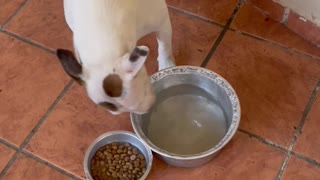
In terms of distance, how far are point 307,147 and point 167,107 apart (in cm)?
43

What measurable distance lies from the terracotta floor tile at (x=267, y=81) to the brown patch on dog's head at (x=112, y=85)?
543 mm

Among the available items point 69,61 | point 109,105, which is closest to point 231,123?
point 109,105

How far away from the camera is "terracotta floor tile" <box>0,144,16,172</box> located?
1496mm

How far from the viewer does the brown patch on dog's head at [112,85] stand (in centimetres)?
107

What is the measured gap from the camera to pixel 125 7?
3.85 ft

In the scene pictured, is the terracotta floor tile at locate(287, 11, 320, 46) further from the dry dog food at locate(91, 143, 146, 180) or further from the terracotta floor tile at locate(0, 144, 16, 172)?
the terracotta floor tile at locate(0, 144, 16, 172)

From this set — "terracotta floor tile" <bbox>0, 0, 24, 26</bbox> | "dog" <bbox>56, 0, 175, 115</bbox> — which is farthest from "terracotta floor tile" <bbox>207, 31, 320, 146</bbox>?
"terracotta floor tile" <bbox>0, 0, 24, 26</bbox>

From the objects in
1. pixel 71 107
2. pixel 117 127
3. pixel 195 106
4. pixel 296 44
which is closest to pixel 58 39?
pixel 71 107

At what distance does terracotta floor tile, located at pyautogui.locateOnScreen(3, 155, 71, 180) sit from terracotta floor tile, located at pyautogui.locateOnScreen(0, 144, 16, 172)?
27 mm

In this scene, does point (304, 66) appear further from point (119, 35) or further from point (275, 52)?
point (119, 35)

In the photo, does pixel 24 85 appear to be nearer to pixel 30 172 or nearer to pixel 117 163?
pixel 30 172

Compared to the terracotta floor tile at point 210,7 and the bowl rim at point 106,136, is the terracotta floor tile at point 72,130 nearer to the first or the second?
the bowl rim at point 106,136

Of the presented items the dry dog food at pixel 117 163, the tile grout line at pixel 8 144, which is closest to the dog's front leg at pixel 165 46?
the dry dog food at pixel 117 163

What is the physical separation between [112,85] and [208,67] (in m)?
0.61
